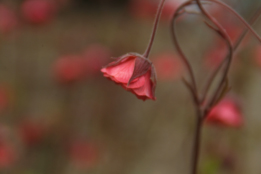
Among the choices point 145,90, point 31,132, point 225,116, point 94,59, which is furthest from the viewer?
point 94,59

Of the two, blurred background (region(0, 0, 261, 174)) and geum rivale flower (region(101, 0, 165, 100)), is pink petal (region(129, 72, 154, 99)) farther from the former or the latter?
blurred background (region(0, 0, 261, 174))

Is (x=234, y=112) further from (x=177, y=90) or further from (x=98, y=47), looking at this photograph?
(x=177, y=90)

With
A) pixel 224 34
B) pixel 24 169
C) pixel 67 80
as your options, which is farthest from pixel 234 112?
pixel 24 169

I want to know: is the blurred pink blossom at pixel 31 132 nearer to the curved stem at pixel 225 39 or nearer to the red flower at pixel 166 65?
the red flower at pixel 166 65

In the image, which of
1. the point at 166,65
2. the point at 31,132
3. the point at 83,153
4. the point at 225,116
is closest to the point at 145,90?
the point at 225,116

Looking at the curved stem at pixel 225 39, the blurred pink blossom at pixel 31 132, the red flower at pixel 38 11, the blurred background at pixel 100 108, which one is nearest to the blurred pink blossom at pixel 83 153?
the blurred background at pixel 100 108

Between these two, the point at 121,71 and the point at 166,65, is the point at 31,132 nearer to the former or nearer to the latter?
the point at 166,65

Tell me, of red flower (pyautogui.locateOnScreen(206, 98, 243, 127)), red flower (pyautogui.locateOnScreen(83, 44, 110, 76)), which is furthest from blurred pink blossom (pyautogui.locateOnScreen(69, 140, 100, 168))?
red flower (pyautogui.locateOnScreen(206, 98, 243, 127))
